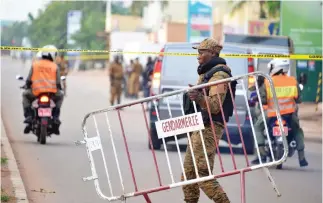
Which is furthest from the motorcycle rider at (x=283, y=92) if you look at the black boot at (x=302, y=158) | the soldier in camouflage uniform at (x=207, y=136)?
the soldier in camouflage uniform at (x=207, y=136)

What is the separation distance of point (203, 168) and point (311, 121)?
62.8 feet

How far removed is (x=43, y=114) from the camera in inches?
629

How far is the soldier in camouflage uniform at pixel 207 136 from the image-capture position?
8.07m

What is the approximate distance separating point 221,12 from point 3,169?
157 ft

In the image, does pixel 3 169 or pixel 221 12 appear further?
pixel 221 12

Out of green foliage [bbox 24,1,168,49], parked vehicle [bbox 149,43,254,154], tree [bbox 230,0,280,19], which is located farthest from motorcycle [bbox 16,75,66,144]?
tree [bbox 230,0,280,19]

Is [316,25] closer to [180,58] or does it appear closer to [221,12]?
[180,58]

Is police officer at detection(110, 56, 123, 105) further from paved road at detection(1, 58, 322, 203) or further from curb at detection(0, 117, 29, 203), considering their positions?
curb at detection(0, 117, 29, 203)

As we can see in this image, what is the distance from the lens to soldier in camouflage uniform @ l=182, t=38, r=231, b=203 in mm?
8070

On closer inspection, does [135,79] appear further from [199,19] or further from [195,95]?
[195,95]

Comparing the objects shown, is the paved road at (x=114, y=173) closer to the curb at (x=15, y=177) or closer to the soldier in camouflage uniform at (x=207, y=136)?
the curb at (x=15, y=177)

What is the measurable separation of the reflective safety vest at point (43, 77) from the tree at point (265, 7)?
77.4 feet

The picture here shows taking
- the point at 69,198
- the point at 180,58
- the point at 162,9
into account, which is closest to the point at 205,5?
the point at 180,58

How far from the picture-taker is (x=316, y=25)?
30250 mm
